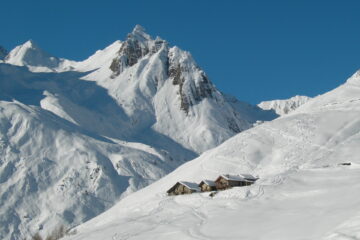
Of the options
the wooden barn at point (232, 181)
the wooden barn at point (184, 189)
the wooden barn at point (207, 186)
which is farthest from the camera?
the wooden barn at point (207, 186)

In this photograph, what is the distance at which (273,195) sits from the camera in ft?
207

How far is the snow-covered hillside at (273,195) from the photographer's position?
49.8m

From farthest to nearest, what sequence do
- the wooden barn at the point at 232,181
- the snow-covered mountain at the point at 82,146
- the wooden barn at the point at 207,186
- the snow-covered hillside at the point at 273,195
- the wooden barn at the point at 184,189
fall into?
the snow-covered mountain at the point at 82,146 → the wooden barn at the point at 207,186 → the wooden barn at the point at 184,189 → the wooden barn at the point at 232,181 → the snow-covered hillside at the point at 273,195

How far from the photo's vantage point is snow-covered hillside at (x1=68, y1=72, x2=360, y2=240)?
49.8 meters

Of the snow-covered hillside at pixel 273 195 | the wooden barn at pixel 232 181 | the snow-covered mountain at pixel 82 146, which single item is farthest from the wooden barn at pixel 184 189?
the snow-covered mountain at pixel 82 146

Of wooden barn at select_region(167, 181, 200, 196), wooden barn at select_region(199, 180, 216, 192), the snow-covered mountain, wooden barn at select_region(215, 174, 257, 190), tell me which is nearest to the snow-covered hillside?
wooden barn at select_region(167, 181, 200, 196)

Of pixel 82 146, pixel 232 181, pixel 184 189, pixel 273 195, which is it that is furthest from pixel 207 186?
pixel 82 146

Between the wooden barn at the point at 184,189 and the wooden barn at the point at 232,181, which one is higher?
the wooden barn at the point at 232,181

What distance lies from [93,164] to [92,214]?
20.7 m

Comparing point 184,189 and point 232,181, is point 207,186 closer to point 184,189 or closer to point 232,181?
point 184,189

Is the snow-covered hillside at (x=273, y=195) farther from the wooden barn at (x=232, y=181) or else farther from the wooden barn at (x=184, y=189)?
the wooden barn at (x=232, y=181)

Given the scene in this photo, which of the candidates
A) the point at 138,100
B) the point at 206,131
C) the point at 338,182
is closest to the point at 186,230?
the point at 338,182

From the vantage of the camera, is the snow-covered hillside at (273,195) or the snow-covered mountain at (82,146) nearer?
the snow-covered hillside at (273,195)

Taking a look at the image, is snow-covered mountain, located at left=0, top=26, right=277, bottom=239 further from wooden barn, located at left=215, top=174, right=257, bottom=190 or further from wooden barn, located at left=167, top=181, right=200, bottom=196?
wooden barn, located at left=215, top=174, right=257, bottom=190
